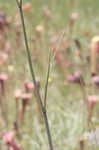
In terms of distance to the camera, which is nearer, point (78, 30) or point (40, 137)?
point (40, 137)

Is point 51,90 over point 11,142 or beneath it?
beneath

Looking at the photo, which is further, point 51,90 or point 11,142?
point 51,90

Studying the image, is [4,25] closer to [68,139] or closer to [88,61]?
[88,61]

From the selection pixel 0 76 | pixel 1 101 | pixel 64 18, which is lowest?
pixel 64 18

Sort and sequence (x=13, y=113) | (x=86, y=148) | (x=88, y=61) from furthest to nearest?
(x=88, y=61) → (x=13, y=113) → (x=86, y=148)

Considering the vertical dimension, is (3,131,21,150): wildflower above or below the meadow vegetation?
above

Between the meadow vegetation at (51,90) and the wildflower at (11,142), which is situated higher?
the wildflower at (11,142)

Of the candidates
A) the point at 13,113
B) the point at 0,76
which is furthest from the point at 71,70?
the point at 0,76

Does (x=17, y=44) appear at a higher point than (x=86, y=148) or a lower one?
lower

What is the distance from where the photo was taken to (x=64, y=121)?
1960 millimetres

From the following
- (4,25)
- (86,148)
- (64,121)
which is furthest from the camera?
(4,25)

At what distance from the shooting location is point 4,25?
109 inches

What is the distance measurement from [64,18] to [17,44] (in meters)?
1.28

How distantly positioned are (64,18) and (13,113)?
1785mm
